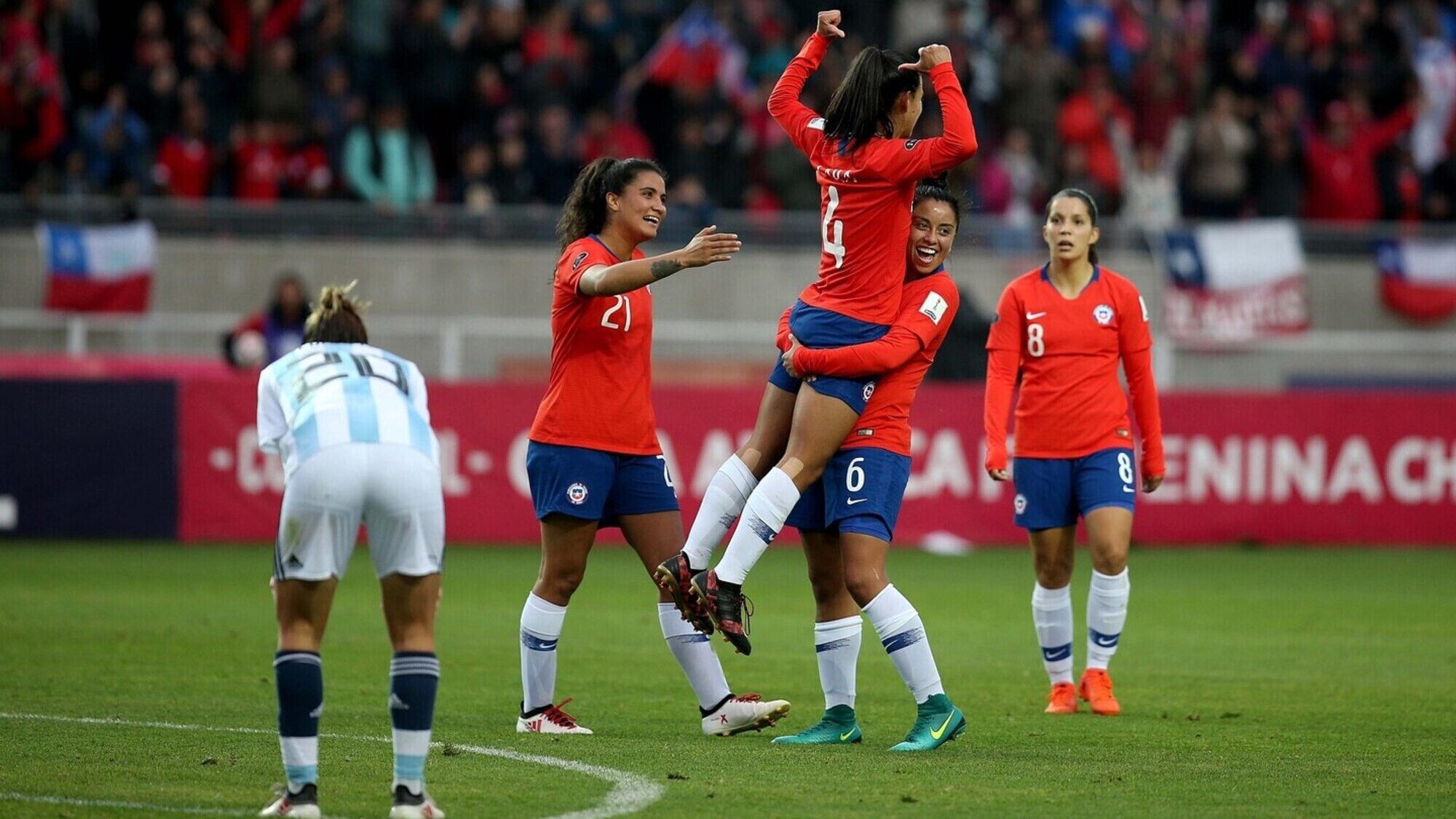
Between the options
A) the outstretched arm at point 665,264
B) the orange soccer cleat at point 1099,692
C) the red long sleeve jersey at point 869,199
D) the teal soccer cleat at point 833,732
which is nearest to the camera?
the outstretched arm at point 665,264

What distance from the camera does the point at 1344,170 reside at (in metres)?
22.5

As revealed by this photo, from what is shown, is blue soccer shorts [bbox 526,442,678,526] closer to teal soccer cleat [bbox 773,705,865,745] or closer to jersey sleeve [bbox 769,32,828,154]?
teal soccer cleat [bbox 773,705,865,745]

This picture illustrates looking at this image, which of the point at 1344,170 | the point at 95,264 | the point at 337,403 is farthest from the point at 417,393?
the point at 1344,170

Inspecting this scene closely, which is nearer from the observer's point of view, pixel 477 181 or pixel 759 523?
pixel 759 523

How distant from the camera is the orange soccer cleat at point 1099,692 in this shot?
29.3ft

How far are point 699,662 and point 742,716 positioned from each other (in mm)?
287

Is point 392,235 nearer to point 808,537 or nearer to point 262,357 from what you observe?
point 262,357

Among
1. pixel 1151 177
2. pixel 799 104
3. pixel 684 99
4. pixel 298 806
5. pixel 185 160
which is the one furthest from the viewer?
pixel 1151 177

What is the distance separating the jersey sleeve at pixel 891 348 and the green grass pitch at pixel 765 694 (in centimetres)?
150

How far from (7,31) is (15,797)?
15092mm

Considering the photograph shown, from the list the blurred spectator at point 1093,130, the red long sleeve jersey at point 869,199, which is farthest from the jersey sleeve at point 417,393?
the blurred spectator at point 1093,130

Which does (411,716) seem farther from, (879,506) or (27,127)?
(27,127)

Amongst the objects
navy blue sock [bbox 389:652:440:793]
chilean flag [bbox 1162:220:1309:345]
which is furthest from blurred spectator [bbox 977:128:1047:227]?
navy blue sock [bbox 389:652:440:793]

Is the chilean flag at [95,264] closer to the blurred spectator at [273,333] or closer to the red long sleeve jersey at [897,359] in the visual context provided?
the blurred spectator at [273,333]
